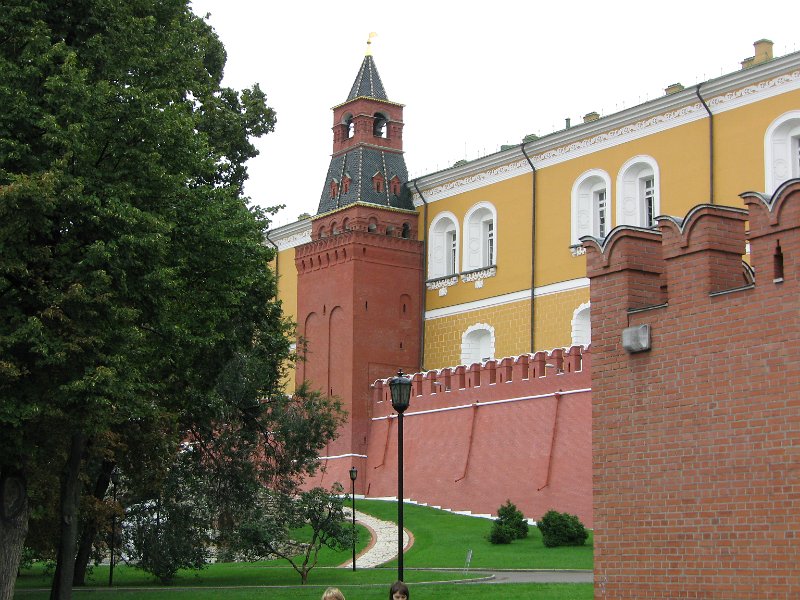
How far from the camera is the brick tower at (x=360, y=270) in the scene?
39.1 m

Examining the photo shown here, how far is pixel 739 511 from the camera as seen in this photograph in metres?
10.0

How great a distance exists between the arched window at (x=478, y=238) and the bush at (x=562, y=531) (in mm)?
13847

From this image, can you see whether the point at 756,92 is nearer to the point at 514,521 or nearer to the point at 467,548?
the point at 514,521

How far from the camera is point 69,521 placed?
1941 centimetres

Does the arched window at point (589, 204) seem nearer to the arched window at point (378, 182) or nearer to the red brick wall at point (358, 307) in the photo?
the red brick wall at point (358, 307)

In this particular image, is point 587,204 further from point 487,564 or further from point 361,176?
point 487,564

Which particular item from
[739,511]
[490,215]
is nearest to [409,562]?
[490,215]

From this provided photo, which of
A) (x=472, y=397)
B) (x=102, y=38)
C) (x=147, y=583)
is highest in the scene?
(x=102, y=38)

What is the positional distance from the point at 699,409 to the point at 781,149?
75.2ft

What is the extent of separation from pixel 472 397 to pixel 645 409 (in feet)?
80.4

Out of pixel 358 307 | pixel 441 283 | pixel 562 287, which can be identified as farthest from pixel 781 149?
pixel 358 307

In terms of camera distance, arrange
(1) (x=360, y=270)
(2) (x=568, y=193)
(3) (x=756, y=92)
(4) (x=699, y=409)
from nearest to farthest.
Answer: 1. (4) (x=699, y=409)
2. (3) (x=756, y=92)
3. (2) (x=568, y=193)
4. (1) (x=360, y=270)

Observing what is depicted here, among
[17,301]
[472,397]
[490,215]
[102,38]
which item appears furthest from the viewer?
[490,215]

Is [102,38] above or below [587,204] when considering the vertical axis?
below
